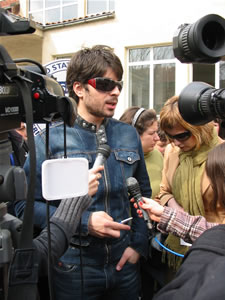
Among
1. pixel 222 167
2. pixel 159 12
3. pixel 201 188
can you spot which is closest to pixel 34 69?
pixel 222 167

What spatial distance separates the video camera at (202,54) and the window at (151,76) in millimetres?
7586

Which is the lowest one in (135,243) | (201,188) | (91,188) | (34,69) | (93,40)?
(135,243)

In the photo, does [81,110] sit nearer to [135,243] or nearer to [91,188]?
[91,188]

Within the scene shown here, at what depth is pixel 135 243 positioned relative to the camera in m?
1.74

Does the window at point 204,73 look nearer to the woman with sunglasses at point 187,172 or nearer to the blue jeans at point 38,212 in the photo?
the woman with sunglasses at point 187,172

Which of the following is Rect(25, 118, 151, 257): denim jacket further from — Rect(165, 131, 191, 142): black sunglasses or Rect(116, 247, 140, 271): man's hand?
Rect(165, 131, 191, 142): black sunglasses

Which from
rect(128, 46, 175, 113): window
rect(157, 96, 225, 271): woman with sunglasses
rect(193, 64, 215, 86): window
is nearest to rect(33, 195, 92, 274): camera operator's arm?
rect(157, 96, 225, 271): woman with sunglasses

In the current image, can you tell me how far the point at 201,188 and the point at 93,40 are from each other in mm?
7857

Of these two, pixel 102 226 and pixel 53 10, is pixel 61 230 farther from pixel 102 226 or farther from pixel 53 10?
pixel 53 10

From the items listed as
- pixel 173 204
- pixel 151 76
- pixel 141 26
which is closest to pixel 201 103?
pixel 173 204

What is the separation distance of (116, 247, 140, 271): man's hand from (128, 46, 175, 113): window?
283 inches

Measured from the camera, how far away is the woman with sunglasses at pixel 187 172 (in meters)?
1.84

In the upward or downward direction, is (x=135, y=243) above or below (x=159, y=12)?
below

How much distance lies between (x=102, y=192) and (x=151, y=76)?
7815mm
